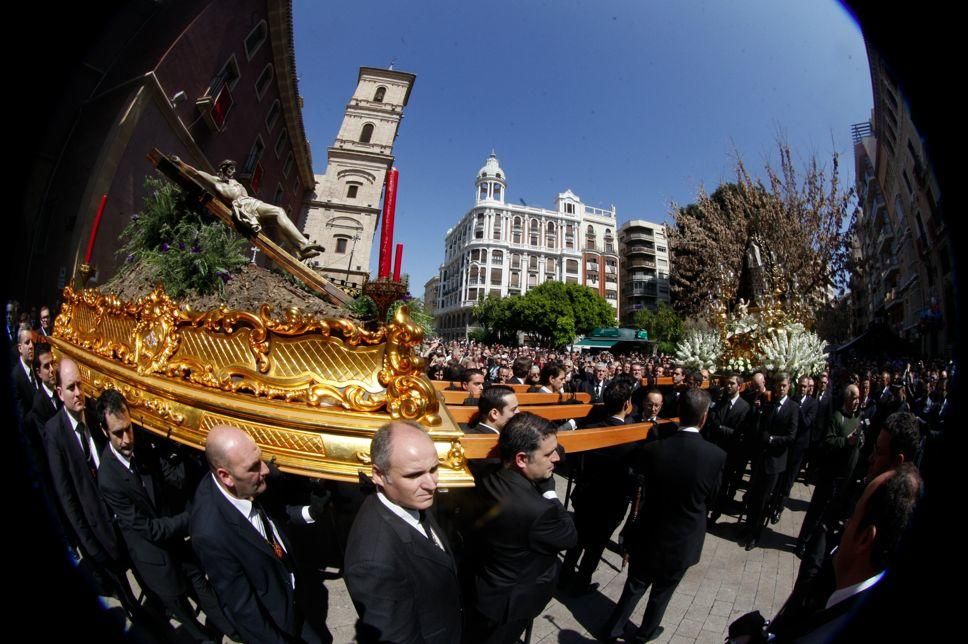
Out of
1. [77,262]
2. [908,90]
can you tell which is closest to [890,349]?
[908,90]

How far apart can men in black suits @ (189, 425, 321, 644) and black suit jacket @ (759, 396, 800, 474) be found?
4624 mm

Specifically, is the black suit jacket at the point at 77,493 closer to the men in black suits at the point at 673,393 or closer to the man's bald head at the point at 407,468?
the man's bald head at the point at 407,468

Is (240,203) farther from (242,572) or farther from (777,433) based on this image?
(777,433)

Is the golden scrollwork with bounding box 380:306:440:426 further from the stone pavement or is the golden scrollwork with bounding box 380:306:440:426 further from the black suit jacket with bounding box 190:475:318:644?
the stone pavement

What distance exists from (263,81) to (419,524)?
3.28 meters

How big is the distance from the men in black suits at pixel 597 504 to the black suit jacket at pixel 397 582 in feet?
6.34

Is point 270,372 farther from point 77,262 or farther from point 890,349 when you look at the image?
point 890,349

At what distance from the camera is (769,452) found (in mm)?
3965

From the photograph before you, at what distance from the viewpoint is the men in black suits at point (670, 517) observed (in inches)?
90.0

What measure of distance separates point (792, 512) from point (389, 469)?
6207 mm

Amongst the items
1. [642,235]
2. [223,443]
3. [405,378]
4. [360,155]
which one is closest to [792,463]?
[405,378]

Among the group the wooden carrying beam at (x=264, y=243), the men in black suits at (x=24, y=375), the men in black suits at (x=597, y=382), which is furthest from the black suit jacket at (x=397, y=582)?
the men in black suits at (x=597, y=382)

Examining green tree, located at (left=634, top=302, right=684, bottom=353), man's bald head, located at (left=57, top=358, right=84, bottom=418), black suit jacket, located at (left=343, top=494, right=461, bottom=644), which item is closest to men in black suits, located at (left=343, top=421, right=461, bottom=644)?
black suit jacket, located at (left=343, top=494, right=461, bottom=644)

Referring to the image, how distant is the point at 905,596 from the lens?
3.30 ft
